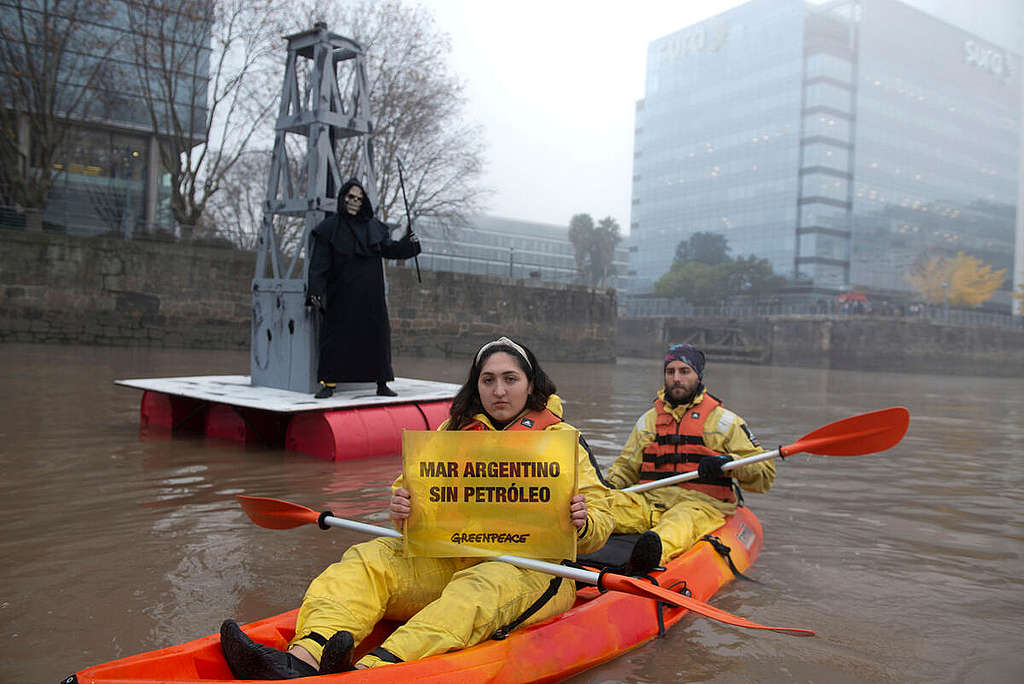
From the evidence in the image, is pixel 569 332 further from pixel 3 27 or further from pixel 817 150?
pixel 817 150

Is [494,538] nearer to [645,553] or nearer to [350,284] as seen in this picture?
[645,553]

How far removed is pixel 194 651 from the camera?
2.46 meters

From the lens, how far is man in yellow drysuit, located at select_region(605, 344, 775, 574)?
4.54 m

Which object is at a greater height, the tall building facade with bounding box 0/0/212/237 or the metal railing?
the tall building facade with bounding box 0/0/212/237

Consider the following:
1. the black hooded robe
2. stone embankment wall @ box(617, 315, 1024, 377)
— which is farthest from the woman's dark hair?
stone embankment wall @ box(617, 315, 1024, 377)

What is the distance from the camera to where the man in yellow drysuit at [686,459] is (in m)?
4.54

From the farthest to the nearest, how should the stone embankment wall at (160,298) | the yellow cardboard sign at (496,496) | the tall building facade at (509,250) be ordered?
the tall building facade at (509,250)
the stone embankment wall at (160,298)
the yellow cardboard sign at (496,496)

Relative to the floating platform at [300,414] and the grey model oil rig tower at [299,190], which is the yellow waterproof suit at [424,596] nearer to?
the floating platform at [300,414]

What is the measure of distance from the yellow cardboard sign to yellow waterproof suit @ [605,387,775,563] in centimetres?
141

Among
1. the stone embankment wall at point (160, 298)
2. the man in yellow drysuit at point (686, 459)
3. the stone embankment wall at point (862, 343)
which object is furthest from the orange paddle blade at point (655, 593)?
the stone embankment wall at point (862, 343)

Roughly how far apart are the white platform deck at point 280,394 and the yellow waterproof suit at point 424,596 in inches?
170

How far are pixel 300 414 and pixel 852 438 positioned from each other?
496 centimetres

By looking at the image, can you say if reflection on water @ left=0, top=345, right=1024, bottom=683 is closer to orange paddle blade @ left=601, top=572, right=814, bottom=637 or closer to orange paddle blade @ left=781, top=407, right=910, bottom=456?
orange paddle blade @ left=601, top=572, right=814, bottom=637

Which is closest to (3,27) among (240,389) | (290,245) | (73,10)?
(73,10)
